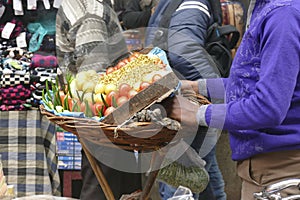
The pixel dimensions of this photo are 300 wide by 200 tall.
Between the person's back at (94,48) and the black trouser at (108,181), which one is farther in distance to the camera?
the black trouser at (108,181)

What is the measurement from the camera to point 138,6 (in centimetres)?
365

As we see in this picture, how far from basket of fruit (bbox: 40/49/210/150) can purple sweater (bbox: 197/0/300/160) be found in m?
0.14

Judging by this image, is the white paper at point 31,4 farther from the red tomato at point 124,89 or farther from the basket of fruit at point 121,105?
the red tomato at point 124,89

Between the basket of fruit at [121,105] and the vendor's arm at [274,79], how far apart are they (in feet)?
0.75

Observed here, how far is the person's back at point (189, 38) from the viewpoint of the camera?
9.60ft

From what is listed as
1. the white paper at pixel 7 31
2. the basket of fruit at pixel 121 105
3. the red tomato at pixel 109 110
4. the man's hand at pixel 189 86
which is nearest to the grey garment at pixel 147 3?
the white paper at pixel 7 31

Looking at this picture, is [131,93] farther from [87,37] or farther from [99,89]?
[87,37]

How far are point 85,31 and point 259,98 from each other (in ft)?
4.11

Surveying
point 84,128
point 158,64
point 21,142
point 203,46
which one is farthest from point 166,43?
point 21,142

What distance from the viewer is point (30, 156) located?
399 centimetres

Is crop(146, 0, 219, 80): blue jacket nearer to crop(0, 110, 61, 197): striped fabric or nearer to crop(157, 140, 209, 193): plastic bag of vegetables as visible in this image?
crop(157, 140, 209, 193): plastic bag of vegetables

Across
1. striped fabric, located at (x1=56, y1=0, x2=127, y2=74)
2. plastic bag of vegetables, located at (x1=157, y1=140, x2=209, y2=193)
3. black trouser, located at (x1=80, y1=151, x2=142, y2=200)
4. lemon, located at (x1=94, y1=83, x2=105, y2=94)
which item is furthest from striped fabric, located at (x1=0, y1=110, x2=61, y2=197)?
lemon, located at (x1=94, y1=83, x2=105, y2=94)

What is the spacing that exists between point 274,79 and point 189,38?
137 cm

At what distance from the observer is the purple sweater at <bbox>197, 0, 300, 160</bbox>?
166 cm
